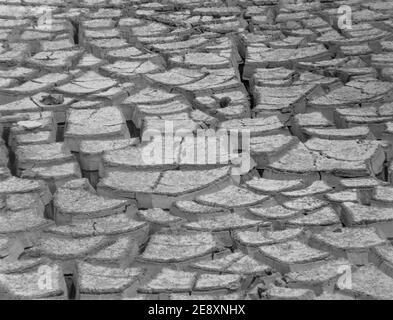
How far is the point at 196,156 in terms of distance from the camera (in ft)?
11.1

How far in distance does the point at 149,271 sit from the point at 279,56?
1.98 metres

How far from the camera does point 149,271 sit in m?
2.71

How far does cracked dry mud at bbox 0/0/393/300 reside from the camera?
8.80 ft

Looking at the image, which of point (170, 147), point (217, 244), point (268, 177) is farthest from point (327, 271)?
point (170, 147)

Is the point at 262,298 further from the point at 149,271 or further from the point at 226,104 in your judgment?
the point at 226,104

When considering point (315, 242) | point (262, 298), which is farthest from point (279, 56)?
point (262, 298)

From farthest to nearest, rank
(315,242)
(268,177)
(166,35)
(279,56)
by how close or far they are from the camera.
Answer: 1. (166,35)
2. (279,56)
3. (268,177)
4. (315,242)

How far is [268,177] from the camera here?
10.8 feet

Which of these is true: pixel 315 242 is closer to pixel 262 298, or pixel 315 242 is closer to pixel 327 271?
pixel 327 271

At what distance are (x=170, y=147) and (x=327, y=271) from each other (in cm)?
100

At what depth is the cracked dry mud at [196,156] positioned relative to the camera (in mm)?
2684
